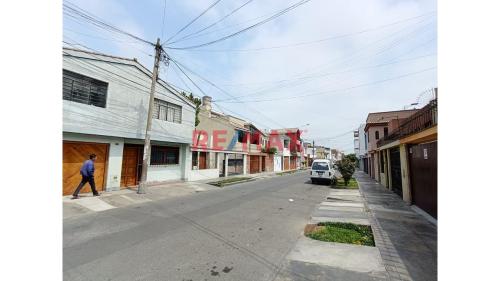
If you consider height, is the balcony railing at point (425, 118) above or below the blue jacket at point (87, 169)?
above

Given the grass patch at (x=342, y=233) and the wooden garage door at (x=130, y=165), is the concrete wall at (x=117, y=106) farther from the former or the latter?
the grass patch at (x=342, y=233)

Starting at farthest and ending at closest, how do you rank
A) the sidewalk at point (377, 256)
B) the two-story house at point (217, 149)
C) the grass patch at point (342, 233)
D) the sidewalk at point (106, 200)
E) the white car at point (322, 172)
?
the two-story house at point (217, 149) < the white car at point (322, 172) < the sidewalk at point (106, 200) < the grass patch at point (342, 233) < the sidewalk at point (377, 256)

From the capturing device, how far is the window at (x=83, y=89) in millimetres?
9906

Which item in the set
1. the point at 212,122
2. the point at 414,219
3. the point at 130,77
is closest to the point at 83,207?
the point at 130,77

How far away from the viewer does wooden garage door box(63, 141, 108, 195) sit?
32.9 ft

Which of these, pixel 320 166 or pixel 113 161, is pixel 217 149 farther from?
pixel 113 161

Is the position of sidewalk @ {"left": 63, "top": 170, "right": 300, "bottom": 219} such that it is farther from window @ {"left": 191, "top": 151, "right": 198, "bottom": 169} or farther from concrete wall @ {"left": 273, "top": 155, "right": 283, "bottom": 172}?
concrete wall @ {"left": 273, "top": 155, "right": 283, "bottom": 172}

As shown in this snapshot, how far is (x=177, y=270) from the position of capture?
12.1 ft

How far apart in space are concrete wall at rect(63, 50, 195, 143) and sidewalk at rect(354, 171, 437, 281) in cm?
1178

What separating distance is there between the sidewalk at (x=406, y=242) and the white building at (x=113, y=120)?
11.8 meters

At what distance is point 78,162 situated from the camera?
1046 cm

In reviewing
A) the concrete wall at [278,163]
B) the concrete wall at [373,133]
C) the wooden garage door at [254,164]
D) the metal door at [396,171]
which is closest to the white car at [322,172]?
the metal door at [396,171]

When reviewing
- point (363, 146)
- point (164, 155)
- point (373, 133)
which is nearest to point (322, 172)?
point (373, 133)

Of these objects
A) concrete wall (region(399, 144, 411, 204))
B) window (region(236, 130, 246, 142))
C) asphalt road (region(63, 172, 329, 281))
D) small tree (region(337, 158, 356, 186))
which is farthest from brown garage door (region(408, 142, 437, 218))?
window (region(236, 130, 246, 142))
